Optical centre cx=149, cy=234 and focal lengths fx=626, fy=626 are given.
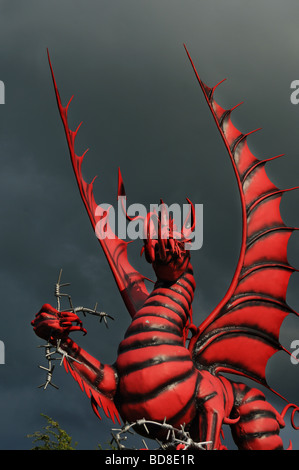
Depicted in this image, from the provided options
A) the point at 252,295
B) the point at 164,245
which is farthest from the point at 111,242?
the point at 252,295

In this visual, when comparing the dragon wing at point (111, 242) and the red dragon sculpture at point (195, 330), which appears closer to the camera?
the red dragon sculpture at point (195, 330)

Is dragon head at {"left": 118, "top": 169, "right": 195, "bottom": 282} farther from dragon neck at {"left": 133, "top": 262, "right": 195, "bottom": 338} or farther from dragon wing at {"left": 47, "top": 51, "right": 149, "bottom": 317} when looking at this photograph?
dragon wing at {"left": 47, "top": 51, "right": 149, "bottom": 317}

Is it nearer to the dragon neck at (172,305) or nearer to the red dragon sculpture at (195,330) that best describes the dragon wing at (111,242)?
the red dragon sculpture at (195,330)

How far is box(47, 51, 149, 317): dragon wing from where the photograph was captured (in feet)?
24.0

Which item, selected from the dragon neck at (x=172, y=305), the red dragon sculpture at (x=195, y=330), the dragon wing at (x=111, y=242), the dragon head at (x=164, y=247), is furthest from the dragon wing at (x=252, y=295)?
the dragon wing at (x=111, y=242)

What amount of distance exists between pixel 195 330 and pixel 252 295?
2.73ft

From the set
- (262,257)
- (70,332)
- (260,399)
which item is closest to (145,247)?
(70,332)

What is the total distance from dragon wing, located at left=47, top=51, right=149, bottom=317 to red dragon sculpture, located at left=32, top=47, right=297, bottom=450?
0.01 meters

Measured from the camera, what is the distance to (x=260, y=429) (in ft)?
20.9

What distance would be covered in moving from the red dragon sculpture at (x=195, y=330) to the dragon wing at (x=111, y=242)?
1 cm

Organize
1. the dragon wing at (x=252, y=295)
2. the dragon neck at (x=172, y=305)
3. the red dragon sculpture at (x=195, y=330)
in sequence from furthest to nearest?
1. the dragon wing at (x=252, y=295)
2. the dragon neck at (x=172, y=305)
3. the red dragon sculpture at (x=195, y=330)

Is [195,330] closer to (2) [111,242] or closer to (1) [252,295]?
(1) [252,295]

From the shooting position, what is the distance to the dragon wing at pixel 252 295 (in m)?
6.86
